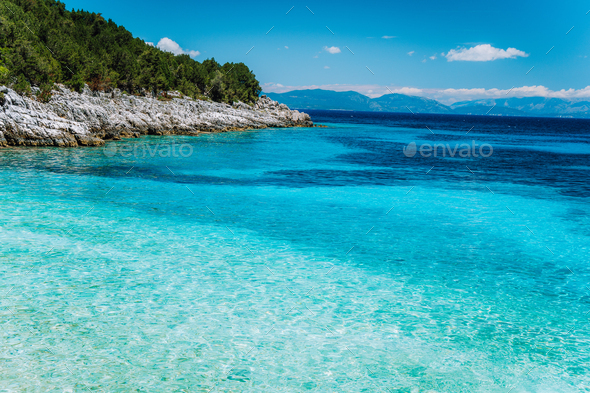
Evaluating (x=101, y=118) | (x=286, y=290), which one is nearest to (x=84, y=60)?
(x=101, y=118)

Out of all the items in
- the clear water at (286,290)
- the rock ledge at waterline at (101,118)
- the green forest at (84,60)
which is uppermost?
the green forest at (84,60)

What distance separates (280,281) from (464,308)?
4.19 m

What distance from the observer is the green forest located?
120 feet

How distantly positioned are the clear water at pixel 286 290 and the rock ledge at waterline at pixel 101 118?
1311cm

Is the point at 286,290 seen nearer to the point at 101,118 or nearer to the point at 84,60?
the point at 101,118

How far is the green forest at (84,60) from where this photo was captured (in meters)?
36.5

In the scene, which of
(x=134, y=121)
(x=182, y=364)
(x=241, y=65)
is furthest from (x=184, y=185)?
(x=241, y=65)

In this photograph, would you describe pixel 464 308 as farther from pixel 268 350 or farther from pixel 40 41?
pixel 40 41

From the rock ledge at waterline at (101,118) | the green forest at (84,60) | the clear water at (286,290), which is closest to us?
the clear water at (286,290)

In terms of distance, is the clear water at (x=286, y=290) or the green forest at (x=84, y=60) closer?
the clear water at (x=286, y=290)

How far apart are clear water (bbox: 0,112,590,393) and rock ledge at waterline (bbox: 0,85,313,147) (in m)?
13.1

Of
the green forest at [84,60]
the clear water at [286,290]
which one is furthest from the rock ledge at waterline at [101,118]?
the clear water at [286,290]

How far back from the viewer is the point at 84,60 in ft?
153

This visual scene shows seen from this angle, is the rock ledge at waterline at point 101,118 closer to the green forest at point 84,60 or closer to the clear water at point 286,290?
the green forest at point 84,60
